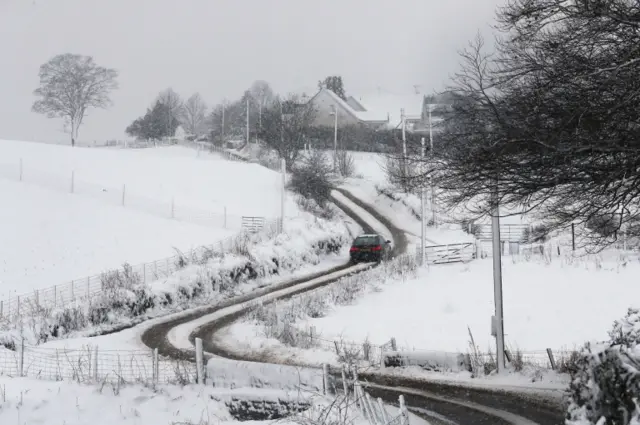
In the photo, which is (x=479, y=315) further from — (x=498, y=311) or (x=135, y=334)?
(x=135, y=334)

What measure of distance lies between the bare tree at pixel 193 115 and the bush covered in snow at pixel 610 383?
387 feet

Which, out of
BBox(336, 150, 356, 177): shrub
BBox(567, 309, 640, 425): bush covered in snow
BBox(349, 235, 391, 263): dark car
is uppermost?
BBox(336, 150, 356, 177): shrub

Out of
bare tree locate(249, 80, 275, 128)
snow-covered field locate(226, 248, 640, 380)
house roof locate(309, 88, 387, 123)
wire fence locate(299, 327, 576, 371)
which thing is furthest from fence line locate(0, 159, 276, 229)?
bare tree locate(249, 80, 275, 128)

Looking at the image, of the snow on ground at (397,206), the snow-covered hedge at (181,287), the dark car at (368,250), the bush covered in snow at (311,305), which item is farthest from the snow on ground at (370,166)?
the bush covered in snow at (311,305)

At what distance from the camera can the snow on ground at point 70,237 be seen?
24547mm

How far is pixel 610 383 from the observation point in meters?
5.73

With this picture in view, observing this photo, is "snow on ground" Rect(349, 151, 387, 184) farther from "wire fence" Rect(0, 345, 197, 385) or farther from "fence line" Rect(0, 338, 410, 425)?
"fence line" Rect(0, 338, 410, 425)

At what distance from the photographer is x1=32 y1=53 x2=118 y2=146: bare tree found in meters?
74.1

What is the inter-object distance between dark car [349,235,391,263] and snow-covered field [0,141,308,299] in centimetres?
743

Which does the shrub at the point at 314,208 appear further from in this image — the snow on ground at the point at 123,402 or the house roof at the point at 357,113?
the house roof at the point at 357,113

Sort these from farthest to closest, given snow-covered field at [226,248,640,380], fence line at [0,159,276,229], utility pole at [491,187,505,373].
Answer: fence line at [0,159,276,229] → snow-covered field at [226,248,640,380] → utility pole at [491,187,505,373]

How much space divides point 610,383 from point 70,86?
78.5 metres

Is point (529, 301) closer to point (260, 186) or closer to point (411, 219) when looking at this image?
point (411, 219)

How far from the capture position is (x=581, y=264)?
25.9 meters
